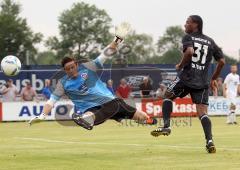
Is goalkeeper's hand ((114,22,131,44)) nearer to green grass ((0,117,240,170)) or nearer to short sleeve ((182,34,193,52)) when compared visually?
short sleeve ((182,34,193,52))

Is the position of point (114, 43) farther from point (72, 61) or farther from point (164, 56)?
point (164, 56)

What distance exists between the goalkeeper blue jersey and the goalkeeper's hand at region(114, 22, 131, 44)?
23.4 inches

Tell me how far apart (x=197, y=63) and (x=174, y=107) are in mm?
20561

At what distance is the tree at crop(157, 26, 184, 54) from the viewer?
122125mm

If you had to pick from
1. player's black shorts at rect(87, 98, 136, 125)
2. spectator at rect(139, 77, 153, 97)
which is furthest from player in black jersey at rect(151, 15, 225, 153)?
spectator at rect(139, 77, 153, 97)

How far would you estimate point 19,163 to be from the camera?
1212 centimetres

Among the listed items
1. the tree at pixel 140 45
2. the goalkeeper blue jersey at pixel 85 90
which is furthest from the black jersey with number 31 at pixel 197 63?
the tree at pixel 140 45

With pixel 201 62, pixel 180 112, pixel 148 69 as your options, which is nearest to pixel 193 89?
pixel 201 62

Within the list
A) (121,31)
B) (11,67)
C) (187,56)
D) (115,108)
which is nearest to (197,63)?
(187,56)

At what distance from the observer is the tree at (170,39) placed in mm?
122125

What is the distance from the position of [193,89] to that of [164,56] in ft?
332

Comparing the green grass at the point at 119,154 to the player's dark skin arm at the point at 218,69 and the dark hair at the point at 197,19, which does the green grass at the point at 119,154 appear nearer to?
the player's dark skin arm at the point at 218,69

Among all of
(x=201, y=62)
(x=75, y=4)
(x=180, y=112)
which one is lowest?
(x=180, y=112)

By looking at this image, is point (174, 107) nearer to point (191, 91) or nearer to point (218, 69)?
point (218, 69)
